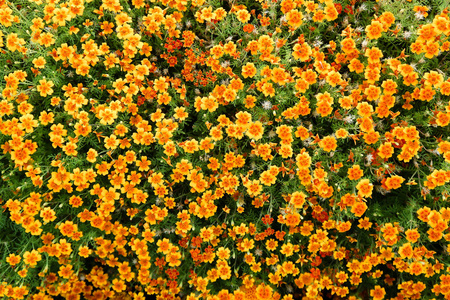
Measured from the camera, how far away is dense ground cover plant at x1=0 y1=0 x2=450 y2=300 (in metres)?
3.17

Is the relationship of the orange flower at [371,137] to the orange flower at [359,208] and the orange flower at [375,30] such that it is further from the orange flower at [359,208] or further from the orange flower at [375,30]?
the orange flower at [375,30]

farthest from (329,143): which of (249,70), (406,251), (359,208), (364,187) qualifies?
(406,251)

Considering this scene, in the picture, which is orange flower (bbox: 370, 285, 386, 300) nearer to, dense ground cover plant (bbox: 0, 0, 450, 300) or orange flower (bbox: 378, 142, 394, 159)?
dense ground cover plant (bbox: 0, 0, 450, 300)

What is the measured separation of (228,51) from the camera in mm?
3430

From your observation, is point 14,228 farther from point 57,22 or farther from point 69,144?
point 57,22

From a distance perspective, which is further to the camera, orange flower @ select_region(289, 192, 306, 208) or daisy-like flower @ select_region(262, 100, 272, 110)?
daisy-like flower @ select_region(262, 100, 272, 110)

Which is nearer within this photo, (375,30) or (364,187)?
(364,187)

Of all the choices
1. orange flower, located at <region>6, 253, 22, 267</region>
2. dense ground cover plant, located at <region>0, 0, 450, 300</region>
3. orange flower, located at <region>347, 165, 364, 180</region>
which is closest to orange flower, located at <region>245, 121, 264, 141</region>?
dense ground cover plant, located at <region>0, 0, 450, 300</region>

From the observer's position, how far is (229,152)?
3305mm

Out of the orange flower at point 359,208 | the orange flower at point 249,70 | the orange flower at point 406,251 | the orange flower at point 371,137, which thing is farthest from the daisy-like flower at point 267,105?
the orange flower at point 406,251

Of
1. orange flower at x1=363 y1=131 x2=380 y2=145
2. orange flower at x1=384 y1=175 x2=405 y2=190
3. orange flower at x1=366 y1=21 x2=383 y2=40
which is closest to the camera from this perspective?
orange flower at x1=384 y1=175 x2=405 y2=190

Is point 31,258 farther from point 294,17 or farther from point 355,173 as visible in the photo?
point 294,17

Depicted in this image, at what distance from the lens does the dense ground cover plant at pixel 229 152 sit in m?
3.17

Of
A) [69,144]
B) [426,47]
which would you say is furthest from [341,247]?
[69,144]
